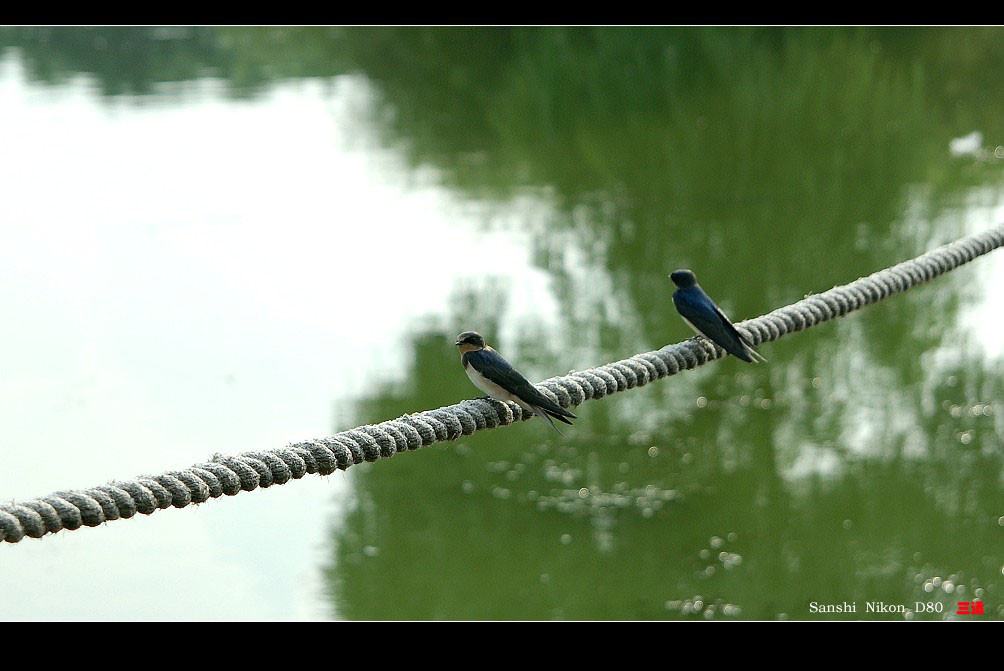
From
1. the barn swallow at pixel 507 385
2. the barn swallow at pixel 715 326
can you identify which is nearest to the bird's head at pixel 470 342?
the barn swallow at pixel 507 385

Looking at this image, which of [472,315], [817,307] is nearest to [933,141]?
[472,315]

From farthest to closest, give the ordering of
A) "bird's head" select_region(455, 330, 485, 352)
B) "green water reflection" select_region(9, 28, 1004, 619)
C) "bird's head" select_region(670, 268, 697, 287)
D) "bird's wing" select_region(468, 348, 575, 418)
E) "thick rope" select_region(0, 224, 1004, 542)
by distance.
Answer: "green water reflection" select_region(9, 28, 1004, 619)
"bird's head" select_region(670, 268, 697, 287)
"bird's head" select_region(455, 330, 485, 352)
"bird's wing" select_region(468, 348, 575, 418)
"thick rope" select_region(0, 224, 1004, 542)

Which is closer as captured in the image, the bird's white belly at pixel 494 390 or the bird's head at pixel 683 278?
the bird's white belly at pixel 494 390

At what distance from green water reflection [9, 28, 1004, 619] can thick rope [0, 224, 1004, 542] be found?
2.41 m

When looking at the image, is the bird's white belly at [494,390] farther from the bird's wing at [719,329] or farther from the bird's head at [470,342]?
the bird's wing at [719,329]

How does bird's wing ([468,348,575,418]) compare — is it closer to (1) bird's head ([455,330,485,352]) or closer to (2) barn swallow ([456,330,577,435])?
(2) barn swallow ([456,330,577,435])

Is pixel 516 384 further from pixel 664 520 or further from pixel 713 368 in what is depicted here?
pixel 713 368

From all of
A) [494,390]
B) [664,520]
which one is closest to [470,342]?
[494,390]

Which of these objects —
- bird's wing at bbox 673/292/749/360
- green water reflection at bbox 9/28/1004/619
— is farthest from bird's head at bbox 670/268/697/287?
green water reflection at bbox 9/28/1004/619

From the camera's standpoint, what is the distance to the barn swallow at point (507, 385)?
243 centimetres

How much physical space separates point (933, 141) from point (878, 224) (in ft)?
7.29

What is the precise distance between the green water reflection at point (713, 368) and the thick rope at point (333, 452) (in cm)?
241

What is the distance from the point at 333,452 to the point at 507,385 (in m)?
0.47

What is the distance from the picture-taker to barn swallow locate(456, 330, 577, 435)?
2426 millimetres
